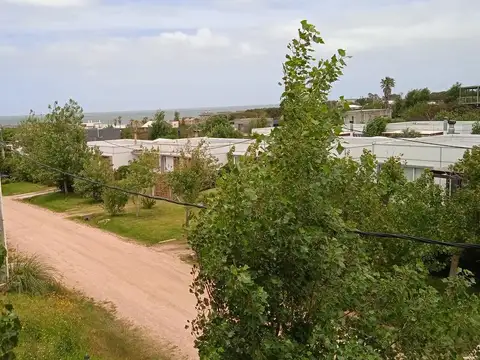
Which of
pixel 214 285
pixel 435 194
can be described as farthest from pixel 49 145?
pixel 214 285

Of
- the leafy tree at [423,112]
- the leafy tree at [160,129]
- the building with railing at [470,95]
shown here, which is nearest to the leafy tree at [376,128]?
the leafy tree at [423,112]

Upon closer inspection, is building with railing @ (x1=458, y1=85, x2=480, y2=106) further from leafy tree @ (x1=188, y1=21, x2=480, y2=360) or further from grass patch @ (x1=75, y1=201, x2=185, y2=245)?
leafy tree @ (x1=188, y1=21, x2=480, y2=360)

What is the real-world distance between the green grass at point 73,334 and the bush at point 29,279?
1.70 feet

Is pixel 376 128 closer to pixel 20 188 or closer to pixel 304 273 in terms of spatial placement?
pixel 20 188

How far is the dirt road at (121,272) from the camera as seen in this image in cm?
1273

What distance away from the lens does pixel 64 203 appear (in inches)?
1241

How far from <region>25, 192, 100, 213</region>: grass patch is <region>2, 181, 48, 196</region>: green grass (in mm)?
4375

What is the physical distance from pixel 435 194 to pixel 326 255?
7.94 meters

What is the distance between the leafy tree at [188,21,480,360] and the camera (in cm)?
409

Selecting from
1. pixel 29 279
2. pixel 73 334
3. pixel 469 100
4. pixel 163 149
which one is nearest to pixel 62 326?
pixel 73 334

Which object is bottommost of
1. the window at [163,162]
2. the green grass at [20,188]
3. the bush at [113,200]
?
the green grass at [20,188]

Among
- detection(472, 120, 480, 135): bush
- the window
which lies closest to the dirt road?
the window

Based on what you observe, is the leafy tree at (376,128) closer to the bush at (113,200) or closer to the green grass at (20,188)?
the bush at (113,200)

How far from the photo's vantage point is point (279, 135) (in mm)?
4520
